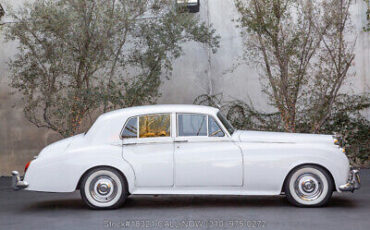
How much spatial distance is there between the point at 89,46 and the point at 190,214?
5.73m

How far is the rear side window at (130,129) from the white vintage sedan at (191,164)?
2 cm

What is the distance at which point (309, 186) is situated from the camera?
27.6 ft

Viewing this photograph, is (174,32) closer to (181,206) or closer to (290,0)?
(290,0)

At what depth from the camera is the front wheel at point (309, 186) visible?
8.41 meters

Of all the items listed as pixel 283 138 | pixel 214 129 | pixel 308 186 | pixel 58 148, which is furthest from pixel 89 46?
pixel 308 186

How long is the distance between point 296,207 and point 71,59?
6.30 metres

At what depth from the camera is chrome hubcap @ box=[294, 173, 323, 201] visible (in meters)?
8.41

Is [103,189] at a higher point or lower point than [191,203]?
higher

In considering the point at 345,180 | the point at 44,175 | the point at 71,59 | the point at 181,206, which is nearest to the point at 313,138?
the point at 345,180

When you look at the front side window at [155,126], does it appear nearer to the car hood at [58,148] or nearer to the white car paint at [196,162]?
the white car paint at [196,162]

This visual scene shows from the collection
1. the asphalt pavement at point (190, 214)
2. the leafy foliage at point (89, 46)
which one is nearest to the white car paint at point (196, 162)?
the asphalt pavement at point (190, 214)

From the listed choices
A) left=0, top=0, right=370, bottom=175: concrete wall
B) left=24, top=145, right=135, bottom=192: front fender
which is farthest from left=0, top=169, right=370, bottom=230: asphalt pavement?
left=0, top=0, right=370, bottom=175: concrete wall

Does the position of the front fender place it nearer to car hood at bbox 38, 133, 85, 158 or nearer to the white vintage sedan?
the white vintage sedan

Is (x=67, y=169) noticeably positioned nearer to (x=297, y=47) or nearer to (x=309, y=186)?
(x=309, y=186)
